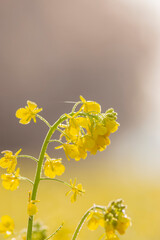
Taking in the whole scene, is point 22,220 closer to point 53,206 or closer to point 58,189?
point 53,206

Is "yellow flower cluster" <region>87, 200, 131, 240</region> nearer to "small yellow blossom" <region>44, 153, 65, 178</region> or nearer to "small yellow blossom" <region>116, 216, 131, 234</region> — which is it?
"small yellow blossom" <region>116, 216, 131, 234</region>

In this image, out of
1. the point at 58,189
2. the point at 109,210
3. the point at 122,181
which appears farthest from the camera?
the point at 122,181

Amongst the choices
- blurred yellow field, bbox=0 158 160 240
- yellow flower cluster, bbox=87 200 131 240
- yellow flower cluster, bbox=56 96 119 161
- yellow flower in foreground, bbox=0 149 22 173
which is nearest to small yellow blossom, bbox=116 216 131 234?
yellow flower cluster, bbox=87 200 131 240

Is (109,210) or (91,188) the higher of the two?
(91,188)

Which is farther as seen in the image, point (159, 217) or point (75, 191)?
point (159, 217)

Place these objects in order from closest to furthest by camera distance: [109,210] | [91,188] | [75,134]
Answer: [109,210]
[75,134]
[91,188]

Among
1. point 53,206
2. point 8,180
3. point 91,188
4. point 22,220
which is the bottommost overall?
point 8,180

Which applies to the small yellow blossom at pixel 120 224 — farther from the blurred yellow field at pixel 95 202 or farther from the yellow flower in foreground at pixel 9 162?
the blurred yellow field at pixel 95 202

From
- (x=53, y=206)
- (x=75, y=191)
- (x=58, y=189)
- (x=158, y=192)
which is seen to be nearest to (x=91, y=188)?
(x=58, y=189)
